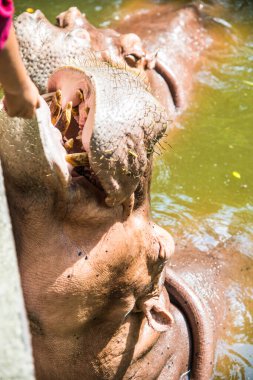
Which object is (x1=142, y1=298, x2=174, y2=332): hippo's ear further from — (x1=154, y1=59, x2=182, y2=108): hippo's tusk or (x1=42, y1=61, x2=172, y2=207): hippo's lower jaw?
(x1=154, y1=59, x2=182, y2=108): hippo's tusk

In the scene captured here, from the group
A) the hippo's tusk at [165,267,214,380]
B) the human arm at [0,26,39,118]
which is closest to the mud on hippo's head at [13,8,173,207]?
the human arm at [0,26,39,118]

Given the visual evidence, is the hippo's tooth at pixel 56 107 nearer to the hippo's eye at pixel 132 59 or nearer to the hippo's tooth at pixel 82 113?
the hippo's tooth at pixel 82 113

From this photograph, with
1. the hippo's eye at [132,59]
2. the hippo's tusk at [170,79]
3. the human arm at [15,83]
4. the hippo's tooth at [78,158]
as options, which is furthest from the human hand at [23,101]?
the hippo's tusk at [170,79]

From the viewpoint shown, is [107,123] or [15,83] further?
[107,123]

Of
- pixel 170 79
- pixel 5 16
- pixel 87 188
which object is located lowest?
pixel 170 79

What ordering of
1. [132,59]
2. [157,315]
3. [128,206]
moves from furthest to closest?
[132,59] < [157,315] < [128,206]

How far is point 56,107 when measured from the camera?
5.95 ft

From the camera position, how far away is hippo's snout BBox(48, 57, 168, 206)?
5.40ft

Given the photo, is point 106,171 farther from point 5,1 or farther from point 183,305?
point 183,305

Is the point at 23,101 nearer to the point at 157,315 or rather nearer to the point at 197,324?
the point at 157,315

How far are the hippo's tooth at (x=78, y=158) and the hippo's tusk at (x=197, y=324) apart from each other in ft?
4.42

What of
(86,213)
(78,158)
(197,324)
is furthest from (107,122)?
(197,324)

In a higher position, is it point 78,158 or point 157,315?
point 78,158

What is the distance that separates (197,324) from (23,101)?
1757 millimetres
